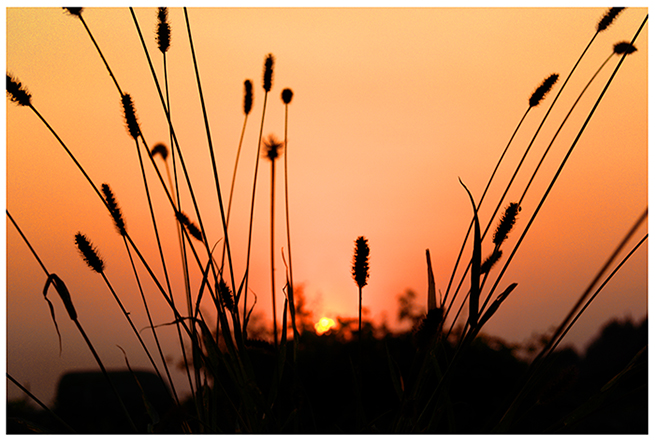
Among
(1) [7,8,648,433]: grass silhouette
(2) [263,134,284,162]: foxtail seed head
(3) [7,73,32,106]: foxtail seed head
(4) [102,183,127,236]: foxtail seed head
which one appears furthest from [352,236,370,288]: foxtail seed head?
(3) [7,73,32,106]: foxtail seed head

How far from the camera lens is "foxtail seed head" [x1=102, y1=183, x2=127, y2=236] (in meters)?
0.56

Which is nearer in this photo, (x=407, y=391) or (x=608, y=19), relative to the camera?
(x=608, y=19)

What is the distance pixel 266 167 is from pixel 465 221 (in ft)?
1.24

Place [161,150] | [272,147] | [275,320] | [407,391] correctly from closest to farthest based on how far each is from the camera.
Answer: [272,147] < [275,320] < [161,150] < [407,391]

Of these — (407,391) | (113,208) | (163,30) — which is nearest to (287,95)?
(163,30)

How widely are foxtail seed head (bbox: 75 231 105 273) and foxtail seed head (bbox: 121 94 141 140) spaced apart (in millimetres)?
134

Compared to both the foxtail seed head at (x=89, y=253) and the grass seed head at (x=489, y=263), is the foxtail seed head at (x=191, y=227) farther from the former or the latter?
the grass seed head at (x=489, y=263)

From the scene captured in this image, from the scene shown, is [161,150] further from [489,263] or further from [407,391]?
[407,391]

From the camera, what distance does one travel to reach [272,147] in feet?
1.65

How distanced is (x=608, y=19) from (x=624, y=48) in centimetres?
4

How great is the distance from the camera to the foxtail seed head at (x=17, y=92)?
0.53m
